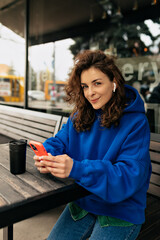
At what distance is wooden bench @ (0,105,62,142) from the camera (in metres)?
2.64

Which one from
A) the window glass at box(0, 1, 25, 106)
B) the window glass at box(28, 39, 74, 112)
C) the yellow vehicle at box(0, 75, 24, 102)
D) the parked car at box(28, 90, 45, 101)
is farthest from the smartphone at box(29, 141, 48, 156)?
the window glass at box(28, 39, 74, 112)

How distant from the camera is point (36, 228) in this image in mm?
2113

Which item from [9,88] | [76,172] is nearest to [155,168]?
[76,172]

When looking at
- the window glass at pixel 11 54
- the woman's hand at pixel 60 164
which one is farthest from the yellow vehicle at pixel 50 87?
the woman's hand at pixel 60 164

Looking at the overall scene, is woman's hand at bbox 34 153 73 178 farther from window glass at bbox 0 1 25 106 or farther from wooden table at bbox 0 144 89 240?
window glass at bbox 0 1 25 106

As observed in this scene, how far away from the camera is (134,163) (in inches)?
39.6

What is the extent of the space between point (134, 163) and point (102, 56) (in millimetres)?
588

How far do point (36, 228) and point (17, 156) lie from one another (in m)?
1.30

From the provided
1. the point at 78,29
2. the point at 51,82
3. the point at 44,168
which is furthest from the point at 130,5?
the point at 44,168

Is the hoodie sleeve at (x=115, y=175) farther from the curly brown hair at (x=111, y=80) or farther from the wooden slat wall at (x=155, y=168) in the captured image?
the wooden slat wall at (x=155, y=168)

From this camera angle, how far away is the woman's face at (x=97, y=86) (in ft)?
3.94

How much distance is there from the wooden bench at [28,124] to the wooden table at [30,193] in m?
1.37

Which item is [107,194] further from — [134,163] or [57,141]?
[57,141]

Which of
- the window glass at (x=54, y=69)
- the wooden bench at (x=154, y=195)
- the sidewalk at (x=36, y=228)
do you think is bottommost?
the sidewalk at (x=36, y=228)
